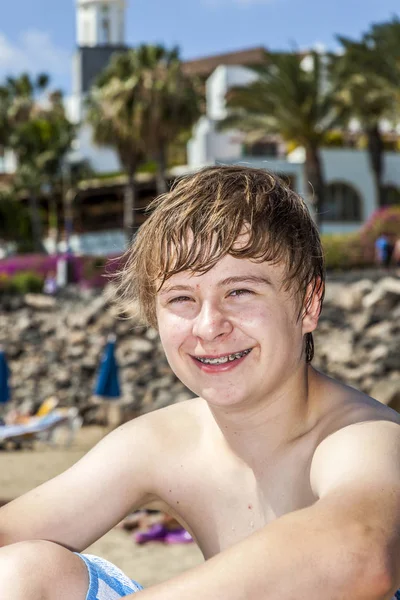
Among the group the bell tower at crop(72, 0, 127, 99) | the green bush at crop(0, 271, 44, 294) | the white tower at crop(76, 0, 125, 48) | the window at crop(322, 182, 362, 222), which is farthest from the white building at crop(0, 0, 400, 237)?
the white tower at crop(76, 0, 125, 48)

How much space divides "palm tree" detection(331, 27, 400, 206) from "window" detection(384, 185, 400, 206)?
5640 millimetres

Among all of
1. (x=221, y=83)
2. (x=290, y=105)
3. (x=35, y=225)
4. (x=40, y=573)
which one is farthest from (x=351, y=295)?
(x=221, y=83)

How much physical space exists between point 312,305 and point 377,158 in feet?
118

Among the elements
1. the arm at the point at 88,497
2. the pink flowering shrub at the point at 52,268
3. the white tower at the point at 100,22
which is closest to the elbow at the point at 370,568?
the arm at the point at 88,497

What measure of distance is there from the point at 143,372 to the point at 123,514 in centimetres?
1956

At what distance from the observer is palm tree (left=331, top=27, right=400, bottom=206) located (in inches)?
1163

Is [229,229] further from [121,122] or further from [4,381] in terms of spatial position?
[121,122]

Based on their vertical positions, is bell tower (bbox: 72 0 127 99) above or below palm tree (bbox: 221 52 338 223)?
above

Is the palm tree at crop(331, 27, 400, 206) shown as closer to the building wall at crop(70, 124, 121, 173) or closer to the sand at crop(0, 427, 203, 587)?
the sand at crop(0, 427, 203, 587)

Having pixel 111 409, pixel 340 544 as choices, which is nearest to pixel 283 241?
pixel 340 544

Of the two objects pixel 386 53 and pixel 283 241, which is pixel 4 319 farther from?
pixel 283 241

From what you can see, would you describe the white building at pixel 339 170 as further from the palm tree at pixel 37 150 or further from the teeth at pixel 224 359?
the teeth at pixel 224 359

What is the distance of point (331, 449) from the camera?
167 cm

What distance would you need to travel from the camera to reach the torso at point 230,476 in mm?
1843
